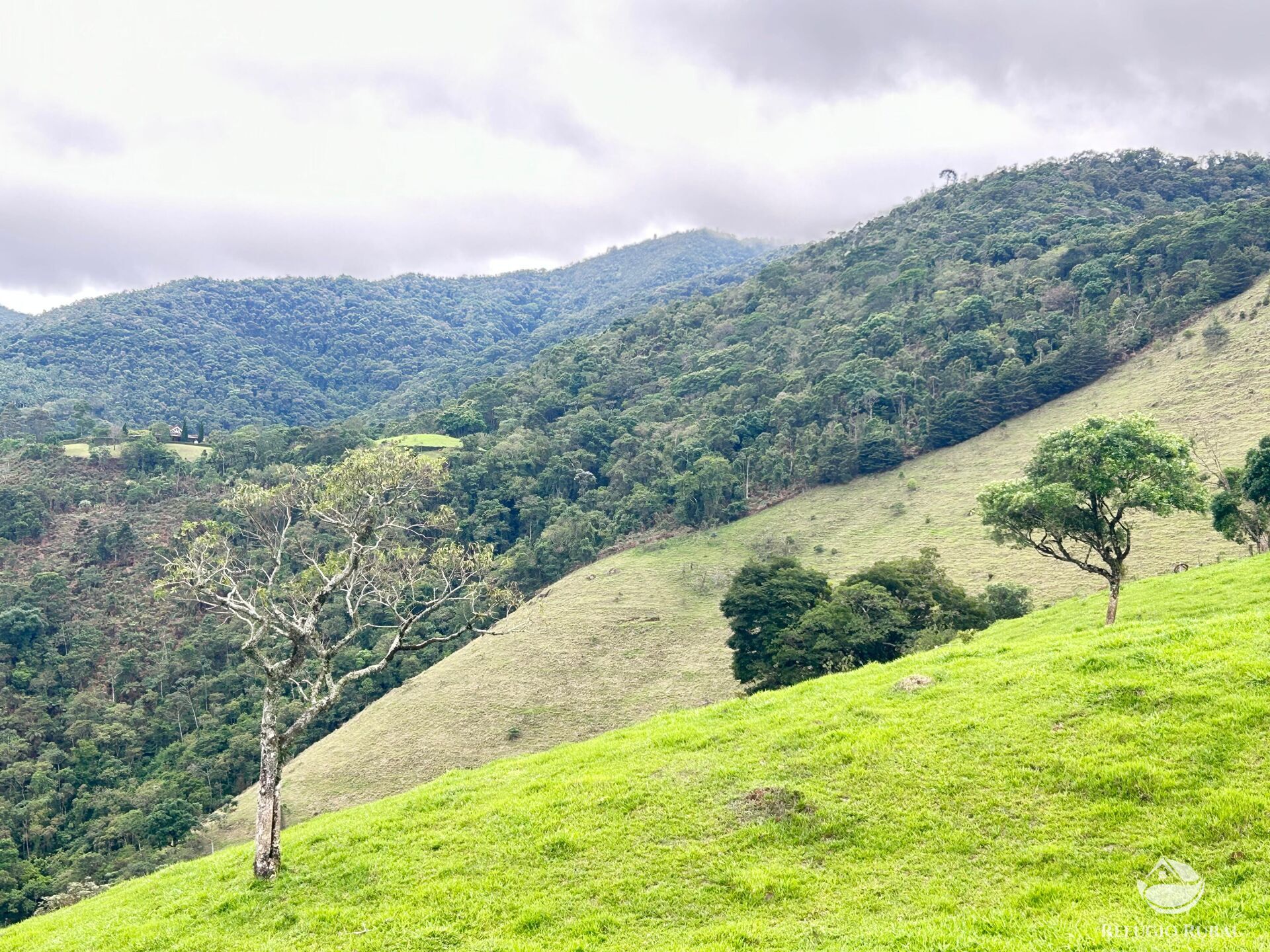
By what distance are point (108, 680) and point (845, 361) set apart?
3761 inches

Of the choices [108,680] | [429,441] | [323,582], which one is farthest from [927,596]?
[429,441]

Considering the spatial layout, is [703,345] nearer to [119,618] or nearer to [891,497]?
[891,497]

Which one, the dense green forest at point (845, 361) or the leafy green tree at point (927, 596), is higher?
the dense green forest at point (845, 361)

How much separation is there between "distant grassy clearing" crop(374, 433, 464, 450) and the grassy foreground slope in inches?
4027

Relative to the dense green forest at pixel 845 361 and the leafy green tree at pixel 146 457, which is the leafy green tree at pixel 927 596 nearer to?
the dense green forest at pixel 845 361

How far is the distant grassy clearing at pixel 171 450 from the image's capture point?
115m

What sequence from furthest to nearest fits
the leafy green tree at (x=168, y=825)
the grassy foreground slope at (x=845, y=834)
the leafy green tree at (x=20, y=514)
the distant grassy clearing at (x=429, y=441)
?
the distant grassy clearing at (x=429, y=441), the leafy green tree at (x=20, y=514), the leafy green tree at (x=168, y=825), the grassy foreground slope at (x=845, y=834)

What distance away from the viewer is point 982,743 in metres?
12.6

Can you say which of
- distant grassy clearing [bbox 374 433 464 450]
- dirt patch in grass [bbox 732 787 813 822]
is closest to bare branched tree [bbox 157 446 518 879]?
dirt patch in grass [bbox 732 787 813 822]

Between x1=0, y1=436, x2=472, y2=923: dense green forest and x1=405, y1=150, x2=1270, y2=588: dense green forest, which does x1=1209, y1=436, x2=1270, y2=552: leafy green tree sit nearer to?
x1=405, y1=150, x2=1270, y2=588: dense green forest

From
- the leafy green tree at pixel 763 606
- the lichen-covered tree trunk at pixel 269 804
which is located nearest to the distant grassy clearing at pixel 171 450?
the leafy green tree at pixel 763 606

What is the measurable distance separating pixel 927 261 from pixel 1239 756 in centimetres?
13520

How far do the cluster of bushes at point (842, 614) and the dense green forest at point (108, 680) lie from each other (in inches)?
1452

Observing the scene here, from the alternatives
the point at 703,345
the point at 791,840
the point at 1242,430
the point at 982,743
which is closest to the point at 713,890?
the point at 791,840
